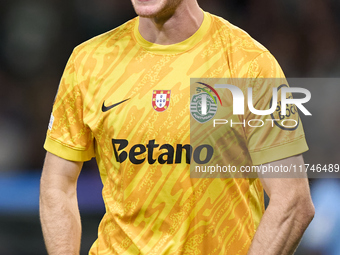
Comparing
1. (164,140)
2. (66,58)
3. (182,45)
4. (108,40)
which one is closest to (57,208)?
(164,140)

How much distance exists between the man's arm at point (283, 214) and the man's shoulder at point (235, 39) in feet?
1.43

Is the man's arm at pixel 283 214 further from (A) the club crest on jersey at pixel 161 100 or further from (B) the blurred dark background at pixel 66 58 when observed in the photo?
(B) the blurred dark background at pixel 66 58

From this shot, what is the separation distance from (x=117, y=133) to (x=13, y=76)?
3.20 meters

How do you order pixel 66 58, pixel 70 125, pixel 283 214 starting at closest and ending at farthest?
pixel 283 214, pixel 70 125, pixel 66 58

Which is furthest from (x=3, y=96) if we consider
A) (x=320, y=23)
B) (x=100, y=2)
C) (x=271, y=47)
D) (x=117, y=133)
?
(x=117, y=133)

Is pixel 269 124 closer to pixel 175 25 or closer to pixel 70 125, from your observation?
pixel 175 25

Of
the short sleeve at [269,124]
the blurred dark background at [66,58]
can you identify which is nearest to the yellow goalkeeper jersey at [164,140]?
the short sleeve at [269,124]

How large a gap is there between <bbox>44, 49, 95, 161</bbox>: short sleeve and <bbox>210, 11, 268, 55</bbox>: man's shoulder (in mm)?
592

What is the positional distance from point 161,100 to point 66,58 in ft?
10.3

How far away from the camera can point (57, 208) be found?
227 cm

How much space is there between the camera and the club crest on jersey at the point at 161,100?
6.81ft

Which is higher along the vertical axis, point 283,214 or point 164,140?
point 164,140

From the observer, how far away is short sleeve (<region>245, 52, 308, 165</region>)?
1.97m

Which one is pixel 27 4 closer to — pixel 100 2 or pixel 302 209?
pixel 100 2
